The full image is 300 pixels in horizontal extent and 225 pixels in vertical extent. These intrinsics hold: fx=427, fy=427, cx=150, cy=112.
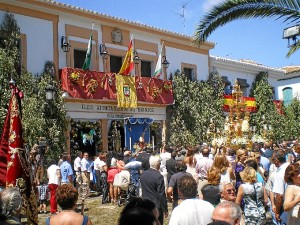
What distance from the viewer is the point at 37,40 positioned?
15820 millimetres

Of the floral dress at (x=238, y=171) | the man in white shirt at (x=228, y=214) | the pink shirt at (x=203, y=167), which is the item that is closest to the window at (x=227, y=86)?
the pink shirt at (x=203, y=167)

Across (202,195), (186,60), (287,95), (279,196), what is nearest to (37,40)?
(186,60)

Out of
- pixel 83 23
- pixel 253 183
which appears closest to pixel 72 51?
pixel 83 23

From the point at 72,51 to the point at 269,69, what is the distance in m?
15.7

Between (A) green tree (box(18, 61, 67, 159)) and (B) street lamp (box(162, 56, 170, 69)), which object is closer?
(A) green tree (box(18, 61, 67, 159))

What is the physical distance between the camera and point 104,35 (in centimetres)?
1830

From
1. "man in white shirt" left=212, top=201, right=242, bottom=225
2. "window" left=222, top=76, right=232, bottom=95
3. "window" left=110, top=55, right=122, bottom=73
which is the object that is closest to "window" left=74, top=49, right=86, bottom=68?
"window" left=110, top=55, right=122, bottom=73

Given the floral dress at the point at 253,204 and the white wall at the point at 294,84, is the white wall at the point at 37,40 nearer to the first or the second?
the floral dress at the point at 253,204

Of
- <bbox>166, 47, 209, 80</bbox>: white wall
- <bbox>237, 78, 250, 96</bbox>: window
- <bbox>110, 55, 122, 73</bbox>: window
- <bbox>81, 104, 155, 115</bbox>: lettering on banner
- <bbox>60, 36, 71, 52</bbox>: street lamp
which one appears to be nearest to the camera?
<bbox>60, 36, 71, 52</bbox>: street lamp

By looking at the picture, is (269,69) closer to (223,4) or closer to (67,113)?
(67,113)

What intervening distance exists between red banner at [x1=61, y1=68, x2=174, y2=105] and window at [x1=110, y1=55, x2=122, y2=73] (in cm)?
103

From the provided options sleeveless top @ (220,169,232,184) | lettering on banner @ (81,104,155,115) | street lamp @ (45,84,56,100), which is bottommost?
sleeveless top @ (220,169,232,184)

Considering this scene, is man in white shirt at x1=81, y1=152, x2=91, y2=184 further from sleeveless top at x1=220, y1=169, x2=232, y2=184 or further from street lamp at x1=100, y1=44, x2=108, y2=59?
sleeveless top at x1=220, y1=169, x2=232, y2=184

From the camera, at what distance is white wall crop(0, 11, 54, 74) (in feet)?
50.8
